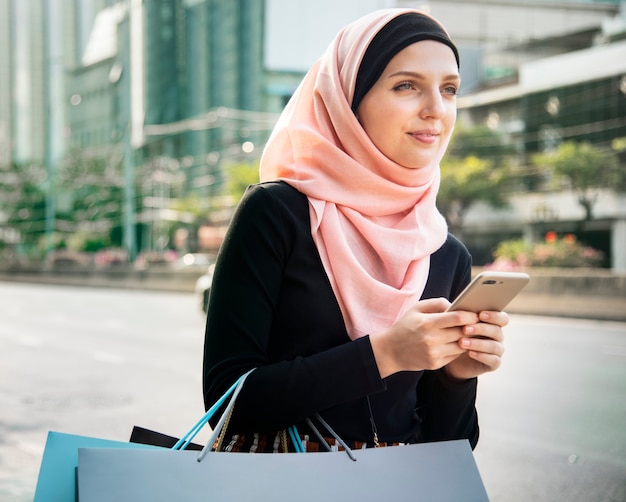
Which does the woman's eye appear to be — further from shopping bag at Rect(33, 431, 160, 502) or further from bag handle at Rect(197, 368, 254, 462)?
shopping bag at Rect(33, 431, 160, 502)

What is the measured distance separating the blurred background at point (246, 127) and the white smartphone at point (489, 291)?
15.2 m

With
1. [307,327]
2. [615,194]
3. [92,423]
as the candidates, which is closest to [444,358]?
[307,327]

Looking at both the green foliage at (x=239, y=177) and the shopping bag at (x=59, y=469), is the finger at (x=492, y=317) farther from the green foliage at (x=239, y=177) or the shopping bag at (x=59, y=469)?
the green foliage at (x=239, y=177)

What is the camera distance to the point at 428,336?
1245 mm

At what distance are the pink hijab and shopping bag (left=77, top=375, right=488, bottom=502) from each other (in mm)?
289

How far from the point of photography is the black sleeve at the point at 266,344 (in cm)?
134

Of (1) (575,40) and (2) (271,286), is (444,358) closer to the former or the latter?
(2) (271,286)

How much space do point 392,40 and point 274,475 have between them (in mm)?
791

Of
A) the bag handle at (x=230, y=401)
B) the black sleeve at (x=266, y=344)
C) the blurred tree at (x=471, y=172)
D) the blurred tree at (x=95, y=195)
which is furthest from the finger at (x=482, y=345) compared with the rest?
the blurred tree at (x=95, y=195)

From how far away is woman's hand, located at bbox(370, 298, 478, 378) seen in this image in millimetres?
1244

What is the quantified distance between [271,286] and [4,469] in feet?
12.3

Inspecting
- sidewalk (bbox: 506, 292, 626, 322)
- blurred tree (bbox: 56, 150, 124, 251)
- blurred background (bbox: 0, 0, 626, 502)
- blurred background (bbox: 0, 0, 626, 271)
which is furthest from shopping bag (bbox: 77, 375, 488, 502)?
blurred tree (bbox: 56, 150, 124, 251)

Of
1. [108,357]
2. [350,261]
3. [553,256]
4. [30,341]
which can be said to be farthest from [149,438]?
[553,256]

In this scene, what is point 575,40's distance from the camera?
49.5 meters
